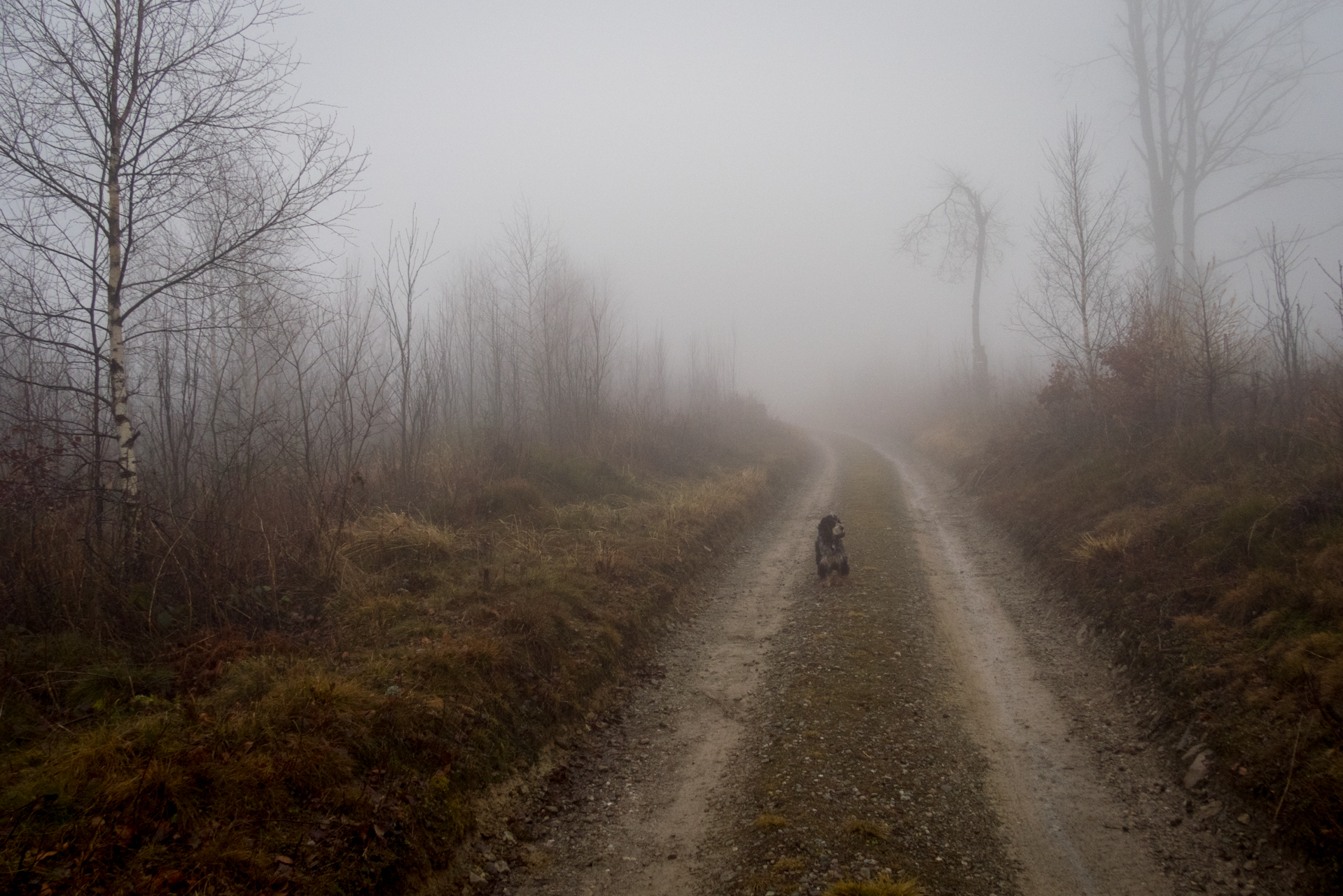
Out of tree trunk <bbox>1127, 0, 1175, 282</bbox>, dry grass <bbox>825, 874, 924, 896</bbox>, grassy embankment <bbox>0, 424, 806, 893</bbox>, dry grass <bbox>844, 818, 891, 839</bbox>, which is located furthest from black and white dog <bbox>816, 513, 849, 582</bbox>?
tree trunk <bbox>1127, 0, 1175, 282</bbox>

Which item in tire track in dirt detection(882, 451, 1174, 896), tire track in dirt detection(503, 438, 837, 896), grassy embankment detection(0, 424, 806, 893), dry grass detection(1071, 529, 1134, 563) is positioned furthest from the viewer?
dry grass detection(1071, 529, 1134, 563)

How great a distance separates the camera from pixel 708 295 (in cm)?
8319

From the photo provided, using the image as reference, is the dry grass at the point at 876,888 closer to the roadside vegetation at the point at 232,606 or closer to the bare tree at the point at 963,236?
the roadside vegetation at the point at 232,606

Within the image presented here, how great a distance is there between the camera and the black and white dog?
29.9ft

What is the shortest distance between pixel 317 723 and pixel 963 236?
30290 millimetres

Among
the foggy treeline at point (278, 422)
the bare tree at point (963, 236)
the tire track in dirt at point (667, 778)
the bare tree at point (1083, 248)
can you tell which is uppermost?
the bare tree at point (963, 236)

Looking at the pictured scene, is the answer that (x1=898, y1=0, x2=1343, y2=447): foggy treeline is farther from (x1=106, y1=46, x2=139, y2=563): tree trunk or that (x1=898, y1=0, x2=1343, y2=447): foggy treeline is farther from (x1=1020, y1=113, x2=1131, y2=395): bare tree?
(x1=106, y1=46, x2=139, y2=563): tree trunk

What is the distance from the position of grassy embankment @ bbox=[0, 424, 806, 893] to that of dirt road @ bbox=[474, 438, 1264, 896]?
0.54 metres

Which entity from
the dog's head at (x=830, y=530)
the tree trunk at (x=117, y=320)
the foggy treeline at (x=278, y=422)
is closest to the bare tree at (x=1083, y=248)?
the dog's head at (x=830, y=530)

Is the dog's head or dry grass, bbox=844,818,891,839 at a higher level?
the dog's head

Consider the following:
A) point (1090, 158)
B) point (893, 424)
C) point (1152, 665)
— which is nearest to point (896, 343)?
point (893, 424)

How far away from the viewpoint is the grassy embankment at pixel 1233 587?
3.88m

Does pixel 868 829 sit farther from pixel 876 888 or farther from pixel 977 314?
pixel 977 314

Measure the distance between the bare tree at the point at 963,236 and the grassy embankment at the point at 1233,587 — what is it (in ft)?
57.9
